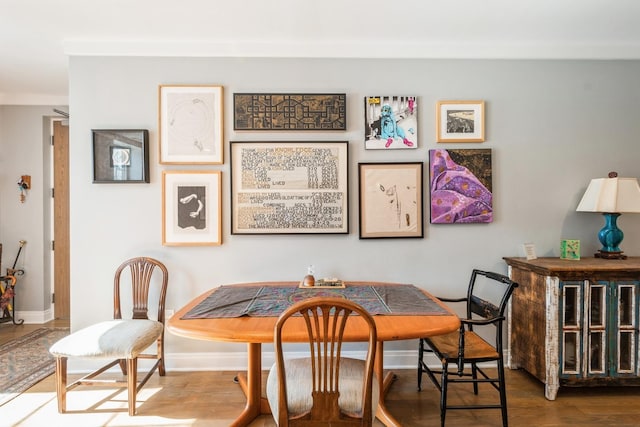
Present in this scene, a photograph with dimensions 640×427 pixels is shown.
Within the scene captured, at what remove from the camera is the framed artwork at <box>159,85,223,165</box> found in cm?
278

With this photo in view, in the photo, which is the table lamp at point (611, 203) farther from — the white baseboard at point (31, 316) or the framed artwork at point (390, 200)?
→ the white baseboard at point (31, 316)

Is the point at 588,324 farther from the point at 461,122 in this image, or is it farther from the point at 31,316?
the point at 31,316

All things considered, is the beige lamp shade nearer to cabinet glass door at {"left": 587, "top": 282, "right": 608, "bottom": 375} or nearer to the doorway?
cabinet glass door at {"left": 587, "top": 282, "right": 608, "bottom": 375}

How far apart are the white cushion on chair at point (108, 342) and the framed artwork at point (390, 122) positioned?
2103 mm

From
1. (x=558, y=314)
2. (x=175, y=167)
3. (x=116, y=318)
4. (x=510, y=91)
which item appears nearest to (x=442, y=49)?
(x=510, y=91)

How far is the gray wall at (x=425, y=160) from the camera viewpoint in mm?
2814

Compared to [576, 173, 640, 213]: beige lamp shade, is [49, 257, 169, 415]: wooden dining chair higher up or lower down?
lower down

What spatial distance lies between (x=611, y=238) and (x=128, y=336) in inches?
138

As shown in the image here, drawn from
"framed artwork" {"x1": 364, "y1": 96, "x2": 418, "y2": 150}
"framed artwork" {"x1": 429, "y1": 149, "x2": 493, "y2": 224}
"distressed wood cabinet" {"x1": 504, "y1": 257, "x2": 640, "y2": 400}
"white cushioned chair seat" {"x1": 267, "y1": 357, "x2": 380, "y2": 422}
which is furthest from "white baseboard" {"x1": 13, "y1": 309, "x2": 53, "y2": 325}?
"distressed wood cabinet" {"x1": 504, "y1": 257, "x2": 640, "y2": 400}

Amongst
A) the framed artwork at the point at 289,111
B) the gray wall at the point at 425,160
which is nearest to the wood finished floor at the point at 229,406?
the gray wall at the point at 425,160

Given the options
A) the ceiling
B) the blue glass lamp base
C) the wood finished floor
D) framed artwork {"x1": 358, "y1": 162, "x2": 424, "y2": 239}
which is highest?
the ceiling

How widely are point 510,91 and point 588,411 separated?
2363 millimetres

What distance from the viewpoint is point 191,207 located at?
280cm

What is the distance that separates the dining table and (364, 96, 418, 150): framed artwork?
1.13 m
